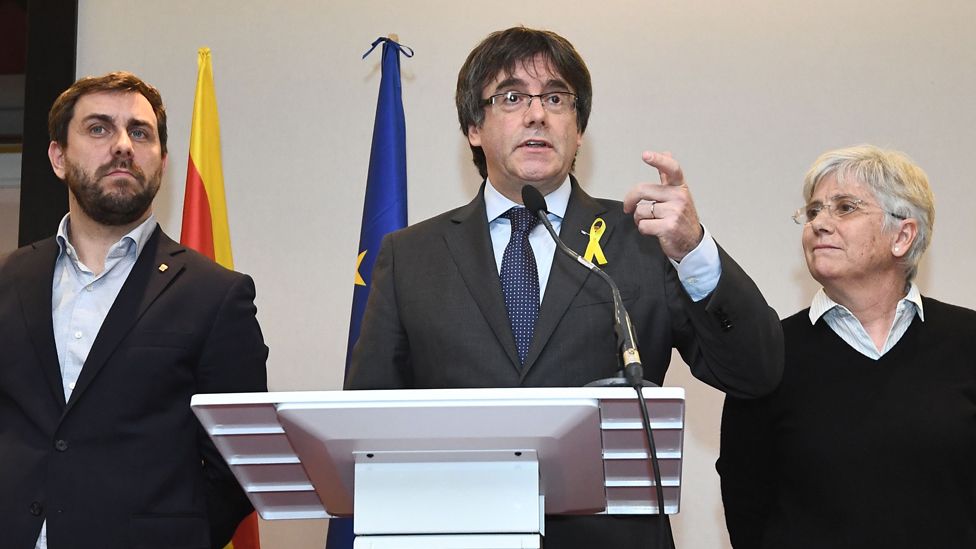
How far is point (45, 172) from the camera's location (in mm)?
4277

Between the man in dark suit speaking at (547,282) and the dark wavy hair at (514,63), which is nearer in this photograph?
the man in dark suit speaking at (547,282)

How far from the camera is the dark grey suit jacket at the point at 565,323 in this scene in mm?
2096

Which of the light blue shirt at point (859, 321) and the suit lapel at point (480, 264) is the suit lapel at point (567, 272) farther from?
the light blue shirt at point (859, 321)

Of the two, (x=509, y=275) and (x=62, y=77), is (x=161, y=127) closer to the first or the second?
(x=509, y=275)

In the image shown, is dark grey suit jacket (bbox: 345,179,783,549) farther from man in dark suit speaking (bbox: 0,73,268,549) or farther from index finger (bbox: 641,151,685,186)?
man in dark suit speaking (bbox: 0,73,268,549)

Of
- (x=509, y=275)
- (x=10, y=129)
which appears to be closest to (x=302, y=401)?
(x=509, y=275)

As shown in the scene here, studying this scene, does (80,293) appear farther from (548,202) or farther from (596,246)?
(596,246)

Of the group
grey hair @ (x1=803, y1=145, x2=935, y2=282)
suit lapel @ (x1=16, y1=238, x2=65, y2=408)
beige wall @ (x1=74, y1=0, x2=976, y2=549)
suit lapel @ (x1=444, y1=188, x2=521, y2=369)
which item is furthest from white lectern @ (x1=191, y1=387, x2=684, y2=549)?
beige wall @ (x1=74, y1=0, x2=976, y2=549)

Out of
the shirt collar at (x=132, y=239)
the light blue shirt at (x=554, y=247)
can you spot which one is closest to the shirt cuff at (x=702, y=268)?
the light blue shirt at (x=554, y=247)

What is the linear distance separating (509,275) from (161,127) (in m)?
1.25

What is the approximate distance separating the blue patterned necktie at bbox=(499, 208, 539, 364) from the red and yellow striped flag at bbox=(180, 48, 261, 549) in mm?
1738

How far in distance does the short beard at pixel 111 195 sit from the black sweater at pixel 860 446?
1608 millimetres

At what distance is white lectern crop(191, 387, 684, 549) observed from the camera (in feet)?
4.89

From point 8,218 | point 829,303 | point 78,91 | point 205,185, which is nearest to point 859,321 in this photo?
point 829,303
